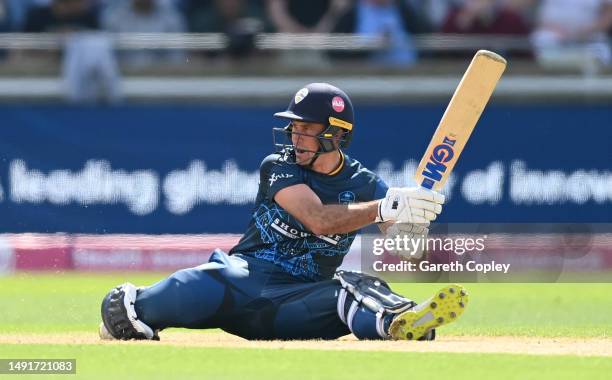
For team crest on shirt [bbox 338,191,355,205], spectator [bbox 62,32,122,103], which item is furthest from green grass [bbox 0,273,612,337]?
spectator [bbox 62,32,122,103]

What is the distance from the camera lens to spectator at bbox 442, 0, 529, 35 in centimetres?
1686

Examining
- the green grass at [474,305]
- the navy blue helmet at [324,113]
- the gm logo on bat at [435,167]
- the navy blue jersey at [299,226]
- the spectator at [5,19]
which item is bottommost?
the green grass at [474,305]

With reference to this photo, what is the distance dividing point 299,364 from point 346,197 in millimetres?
1777

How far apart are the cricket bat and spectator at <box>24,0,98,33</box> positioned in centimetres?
882

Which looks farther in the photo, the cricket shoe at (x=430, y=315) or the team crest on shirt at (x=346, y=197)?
the team crest on shirt at (x=346, y=197)

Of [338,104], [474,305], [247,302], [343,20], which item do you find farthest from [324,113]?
[343,20]

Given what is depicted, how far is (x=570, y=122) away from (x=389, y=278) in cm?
359

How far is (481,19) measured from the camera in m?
16.9

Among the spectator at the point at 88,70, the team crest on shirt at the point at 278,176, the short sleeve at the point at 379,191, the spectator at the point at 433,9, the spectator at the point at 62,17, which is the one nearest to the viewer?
the team crest on shirt at the point at 278,176

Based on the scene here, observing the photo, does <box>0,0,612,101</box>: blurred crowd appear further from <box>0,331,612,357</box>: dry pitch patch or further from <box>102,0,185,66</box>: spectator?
<box>0,331,612,357</box>: dry pitch patch

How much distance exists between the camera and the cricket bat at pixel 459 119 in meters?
8.59

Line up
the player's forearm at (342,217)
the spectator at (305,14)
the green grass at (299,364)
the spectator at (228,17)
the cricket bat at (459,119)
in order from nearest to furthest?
the green grass at (299,364) → the player's forearm at (342,217) → the cricket bat at (459,119) → the spectator at (228,17) → the spectator at (305,14)

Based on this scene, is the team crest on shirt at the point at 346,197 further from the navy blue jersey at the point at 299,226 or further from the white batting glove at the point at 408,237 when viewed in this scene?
the white batting glove at the point at 408,237

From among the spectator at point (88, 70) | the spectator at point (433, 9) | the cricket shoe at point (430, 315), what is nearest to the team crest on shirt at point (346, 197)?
Answer: the cricket shoe at point (430, 315)
